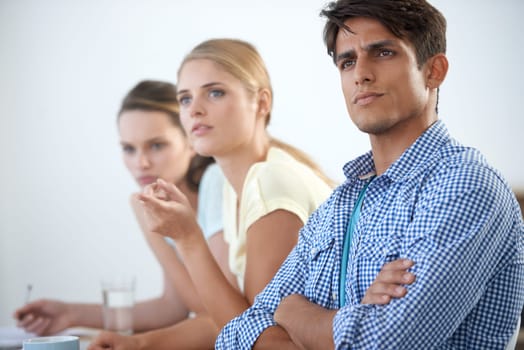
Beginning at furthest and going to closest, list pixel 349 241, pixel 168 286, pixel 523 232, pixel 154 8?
pixel 154 8 < pixel 168 286 < pixel 349 241 < pixel 523 232

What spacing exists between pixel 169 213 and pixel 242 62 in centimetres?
48

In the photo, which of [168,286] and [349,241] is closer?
[349,241]

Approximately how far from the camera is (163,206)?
155cm

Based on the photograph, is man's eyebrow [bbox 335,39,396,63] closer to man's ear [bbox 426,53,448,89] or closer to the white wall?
man's ear [bbox 426,53,448,89]

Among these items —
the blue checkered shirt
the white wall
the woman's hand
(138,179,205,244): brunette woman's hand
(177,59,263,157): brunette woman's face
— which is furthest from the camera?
the white wall

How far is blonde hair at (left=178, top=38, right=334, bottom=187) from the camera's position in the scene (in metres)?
1.80

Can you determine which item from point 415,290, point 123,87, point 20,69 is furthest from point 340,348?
point 20,69

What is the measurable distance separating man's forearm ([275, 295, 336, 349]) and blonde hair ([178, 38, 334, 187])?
65cm

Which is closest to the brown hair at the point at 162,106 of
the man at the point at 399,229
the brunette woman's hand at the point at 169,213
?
the brunette woman's hand at the point at 169,213

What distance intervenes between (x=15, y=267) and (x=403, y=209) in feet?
9.40

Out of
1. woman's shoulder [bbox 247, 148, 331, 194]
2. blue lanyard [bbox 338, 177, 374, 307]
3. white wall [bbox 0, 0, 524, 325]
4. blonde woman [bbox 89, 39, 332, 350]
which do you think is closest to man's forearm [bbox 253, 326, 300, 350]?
blue lanyard [bbox 338, 177, 374, 307]

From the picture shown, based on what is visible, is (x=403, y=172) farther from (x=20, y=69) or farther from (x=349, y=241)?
(x=20, y=69)

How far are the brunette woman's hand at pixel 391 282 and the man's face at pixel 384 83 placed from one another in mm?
274

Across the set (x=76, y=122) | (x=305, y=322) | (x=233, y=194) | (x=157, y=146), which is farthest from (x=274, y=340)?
A: (x=76, y=122)
